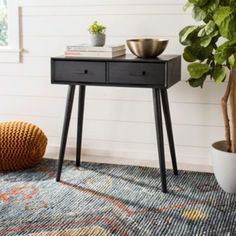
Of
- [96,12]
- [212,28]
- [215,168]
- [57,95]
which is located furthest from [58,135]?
[212,28]

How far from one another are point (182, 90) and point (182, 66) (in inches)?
5.5

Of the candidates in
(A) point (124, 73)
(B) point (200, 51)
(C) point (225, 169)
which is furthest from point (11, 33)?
(C) point (225, 169)

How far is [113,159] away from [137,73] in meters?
0.77

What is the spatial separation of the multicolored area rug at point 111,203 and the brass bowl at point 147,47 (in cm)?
66

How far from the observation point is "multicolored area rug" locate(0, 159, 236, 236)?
196 cm

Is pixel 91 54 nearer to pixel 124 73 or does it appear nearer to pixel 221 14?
pixel 124 73

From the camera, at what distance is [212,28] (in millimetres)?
2203

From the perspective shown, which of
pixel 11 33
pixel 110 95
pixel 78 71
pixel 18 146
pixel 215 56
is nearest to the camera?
pixel 215 56

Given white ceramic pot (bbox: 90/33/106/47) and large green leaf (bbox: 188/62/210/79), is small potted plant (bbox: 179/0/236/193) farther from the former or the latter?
white ceramic pot (bbox: 90/33/106/47)

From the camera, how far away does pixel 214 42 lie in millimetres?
2320

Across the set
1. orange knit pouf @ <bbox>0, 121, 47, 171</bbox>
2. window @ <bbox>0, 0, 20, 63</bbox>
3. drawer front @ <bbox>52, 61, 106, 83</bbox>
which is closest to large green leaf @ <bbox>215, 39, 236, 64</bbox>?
drawer front @ <bbox>52, 61, 106, 83</bbox>

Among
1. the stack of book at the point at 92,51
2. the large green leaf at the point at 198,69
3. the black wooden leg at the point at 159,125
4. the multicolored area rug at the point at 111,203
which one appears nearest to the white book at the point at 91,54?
the stack of book at the point at 92,51

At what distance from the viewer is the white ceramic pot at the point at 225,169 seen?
2317mm

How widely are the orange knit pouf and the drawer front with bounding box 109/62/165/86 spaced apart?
2.06ft
